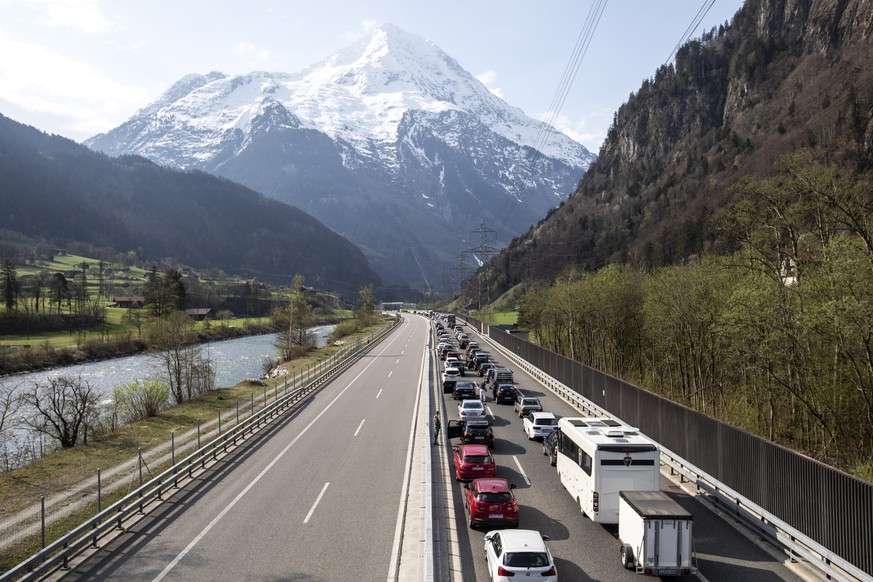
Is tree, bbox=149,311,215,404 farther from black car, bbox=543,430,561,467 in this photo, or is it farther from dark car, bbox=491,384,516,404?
black car, bbox=543,430,561,467

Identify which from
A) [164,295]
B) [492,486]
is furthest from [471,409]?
[164,295]

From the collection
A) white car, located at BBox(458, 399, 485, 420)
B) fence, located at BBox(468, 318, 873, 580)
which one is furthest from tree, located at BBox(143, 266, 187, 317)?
fence, located at BBox(468, 318, 873, 580)

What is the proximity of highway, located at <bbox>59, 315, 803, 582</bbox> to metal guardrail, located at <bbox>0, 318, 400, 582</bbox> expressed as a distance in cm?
51

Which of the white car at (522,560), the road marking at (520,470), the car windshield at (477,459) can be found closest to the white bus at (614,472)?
the white car at (522,560)

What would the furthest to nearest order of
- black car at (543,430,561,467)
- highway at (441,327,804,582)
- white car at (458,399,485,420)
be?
1. white car at (458,399,485,420)
2. black car at (543,430,561,467)
3. highway at (441,327,804,582)

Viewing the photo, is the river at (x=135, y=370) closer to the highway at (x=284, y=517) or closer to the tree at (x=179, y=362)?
the tree at (x=179, y=362)

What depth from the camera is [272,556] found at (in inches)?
656

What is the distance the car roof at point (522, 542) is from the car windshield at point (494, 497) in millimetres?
3162

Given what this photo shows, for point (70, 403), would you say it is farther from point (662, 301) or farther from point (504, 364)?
point (504, 364)

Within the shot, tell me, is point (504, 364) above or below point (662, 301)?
below

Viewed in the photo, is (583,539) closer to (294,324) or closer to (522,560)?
(522,560)

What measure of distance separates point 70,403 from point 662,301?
117ft

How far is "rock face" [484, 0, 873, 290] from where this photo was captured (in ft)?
327

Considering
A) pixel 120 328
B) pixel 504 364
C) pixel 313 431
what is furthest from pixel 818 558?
pixel 120 328
